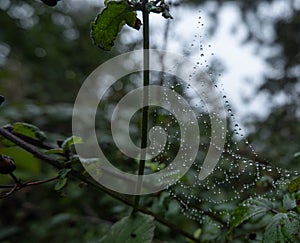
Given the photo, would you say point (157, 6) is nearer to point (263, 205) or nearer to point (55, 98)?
point (263, 205)

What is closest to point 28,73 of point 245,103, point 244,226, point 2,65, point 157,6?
point 2,65

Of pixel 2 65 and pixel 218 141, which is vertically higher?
pixel 218 141

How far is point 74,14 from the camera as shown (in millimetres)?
2779

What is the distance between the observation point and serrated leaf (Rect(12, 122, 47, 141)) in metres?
0.86

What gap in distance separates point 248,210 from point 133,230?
25cm

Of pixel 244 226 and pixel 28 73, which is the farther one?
pixel 28 73

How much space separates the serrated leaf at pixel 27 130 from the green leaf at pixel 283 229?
54 cm

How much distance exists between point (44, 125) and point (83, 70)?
527 mm

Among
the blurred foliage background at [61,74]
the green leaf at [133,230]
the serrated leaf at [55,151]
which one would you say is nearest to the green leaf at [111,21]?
the serrated leaf at [55,151]

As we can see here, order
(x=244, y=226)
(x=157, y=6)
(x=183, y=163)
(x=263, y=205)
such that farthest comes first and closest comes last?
(x=244, y=226) < (x=183, y=163) < (x=263, y=205) < (x=157, y=6)

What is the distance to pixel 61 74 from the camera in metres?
2.67

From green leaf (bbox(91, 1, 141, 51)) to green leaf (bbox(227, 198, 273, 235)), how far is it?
0.40m

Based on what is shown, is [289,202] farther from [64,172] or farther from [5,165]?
[5,165]

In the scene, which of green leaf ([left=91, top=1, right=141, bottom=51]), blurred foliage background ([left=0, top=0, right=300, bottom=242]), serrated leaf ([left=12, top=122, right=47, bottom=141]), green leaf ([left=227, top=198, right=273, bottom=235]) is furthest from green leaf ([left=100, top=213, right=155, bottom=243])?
blurred foliage background ([left=0, top=0, right=300, bottom=242])
